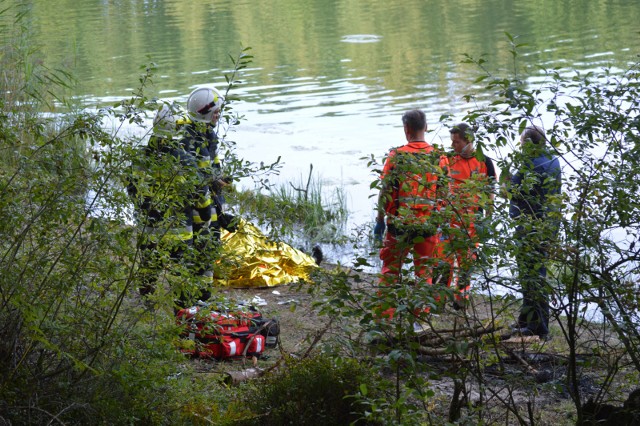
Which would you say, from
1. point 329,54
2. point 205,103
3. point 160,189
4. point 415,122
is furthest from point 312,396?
point 329,54

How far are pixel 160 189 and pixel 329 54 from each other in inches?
750

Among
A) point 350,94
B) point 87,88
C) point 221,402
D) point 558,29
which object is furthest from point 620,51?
point 221,402

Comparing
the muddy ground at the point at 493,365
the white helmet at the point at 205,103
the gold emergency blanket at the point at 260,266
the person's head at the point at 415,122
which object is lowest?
the gold emergency blanket at the point at 260,266

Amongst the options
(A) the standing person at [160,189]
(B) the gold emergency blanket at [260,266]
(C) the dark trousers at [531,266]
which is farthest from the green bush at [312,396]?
(B) the gold emergency blanket at [260,266]

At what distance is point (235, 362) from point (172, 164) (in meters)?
2.35

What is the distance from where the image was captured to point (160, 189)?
12.6 ft

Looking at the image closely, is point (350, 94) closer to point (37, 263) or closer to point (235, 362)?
point (235, 362)

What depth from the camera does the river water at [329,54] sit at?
47.6 feet

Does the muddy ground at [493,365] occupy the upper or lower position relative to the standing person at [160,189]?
lower

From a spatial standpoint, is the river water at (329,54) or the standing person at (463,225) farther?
the river water at (329,54)

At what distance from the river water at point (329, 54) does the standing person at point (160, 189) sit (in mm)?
5907

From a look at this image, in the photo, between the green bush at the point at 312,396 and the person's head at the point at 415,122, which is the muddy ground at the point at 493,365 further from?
the person's head at the point at 415,122

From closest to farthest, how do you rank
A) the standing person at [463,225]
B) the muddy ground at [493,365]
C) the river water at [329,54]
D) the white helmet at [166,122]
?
the standing person at [463,225]
the white helmet at [166,122]
the muddy ground at [493,365]
the river water at [329,54]

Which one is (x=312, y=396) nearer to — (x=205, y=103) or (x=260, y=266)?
(x=205, y=103)
